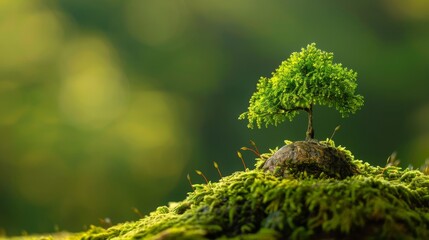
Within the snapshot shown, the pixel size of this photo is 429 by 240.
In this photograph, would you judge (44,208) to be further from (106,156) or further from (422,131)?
(422,131)

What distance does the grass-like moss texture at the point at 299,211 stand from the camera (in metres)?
3.32

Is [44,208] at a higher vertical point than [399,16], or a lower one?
lower

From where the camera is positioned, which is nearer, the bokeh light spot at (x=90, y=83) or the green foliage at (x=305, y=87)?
the green foliage at (x=305, y=87)

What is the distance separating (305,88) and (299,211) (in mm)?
1255

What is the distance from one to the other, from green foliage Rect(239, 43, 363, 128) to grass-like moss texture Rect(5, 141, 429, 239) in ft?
2.33

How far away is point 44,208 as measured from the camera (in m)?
27.5

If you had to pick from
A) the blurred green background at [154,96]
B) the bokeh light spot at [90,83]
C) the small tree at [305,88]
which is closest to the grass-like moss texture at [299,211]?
the small tree at [305,88]

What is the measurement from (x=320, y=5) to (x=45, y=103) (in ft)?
60.7

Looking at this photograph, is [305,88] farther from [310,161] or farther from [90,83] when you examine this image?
[90,83]

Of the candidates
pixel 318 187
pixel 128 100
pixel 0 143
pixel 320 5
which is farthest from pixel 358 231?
pixel 320 5

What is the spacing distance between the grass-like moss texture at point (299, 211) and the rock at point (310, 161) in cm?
9

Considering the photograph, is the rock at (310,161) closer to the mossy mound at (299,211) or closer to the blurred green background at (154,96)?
the mossy mound at (299,211)

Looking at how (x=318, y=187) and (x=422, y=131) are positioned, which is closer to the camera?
(x=318, y=187)

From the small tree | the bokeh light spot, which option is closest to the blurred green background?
the bokeh light spot
